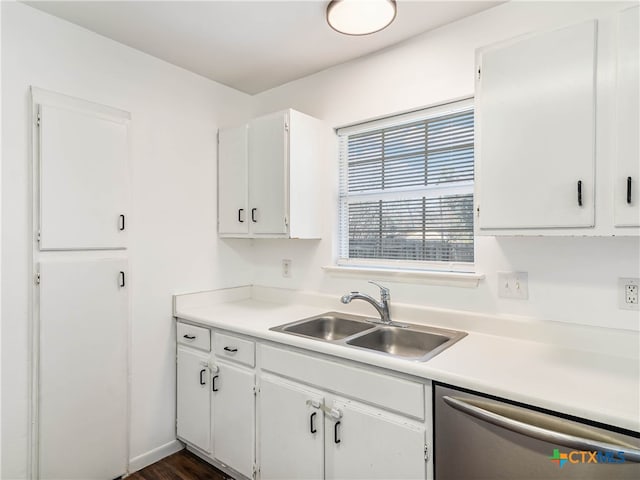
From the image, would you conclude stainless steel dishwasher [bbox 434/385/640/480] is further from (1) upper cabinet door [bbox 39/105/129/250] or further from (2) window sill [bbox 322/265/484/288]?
(1) upper cabinet door [bbox 39/105/129/250]

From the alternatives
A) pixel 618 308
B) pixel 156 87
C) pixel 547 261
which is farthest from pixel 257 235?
pixel 618 308

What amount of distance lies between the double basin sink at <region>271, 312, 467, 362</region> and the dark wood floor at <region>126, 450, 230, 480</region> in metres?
1.00

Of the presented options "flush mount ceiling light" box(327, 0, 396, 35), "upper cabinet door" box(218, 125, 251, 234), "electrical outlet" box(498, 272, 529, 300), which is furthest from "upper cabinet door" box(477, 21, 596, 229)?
"upper cabinet door" box(218, 125, 251, 234)

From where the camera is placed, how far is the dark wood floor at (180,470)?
7.12 feet

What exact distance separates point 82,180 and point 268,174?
3.37 ft

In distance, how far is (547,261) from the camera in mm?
1700

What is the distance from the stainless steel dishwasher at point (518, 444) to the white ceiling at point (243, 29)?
1.82 m

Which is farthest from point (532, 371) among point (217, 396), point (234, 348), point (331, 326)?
point (217, 396)

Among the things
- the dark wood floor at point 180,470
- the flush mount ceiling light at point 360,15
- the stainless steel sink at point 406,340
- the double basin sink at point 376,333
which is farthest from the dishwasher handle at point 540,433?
the flush mount ceiling light at point 360,15

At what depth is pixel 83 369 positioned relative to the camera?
1.98 metres

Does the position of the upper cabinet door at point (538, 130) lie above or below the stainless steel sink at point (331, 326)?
above

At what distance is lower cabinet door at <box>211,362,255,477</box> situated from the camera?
2.00 m

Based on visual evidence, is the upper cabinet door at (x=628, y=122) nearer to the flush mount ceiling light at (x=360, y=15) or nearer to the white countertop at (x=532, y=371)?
the white countertop at (x=532, y=371)

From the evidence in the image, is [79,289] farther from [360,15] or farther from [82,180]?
[360,15]
